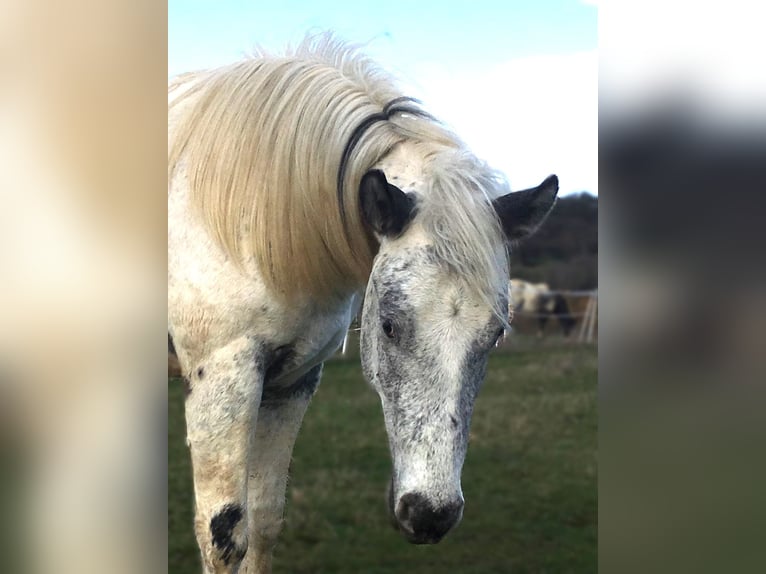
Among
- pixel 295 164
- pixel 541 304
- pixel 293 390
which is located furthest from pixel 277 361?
pixel 541 304

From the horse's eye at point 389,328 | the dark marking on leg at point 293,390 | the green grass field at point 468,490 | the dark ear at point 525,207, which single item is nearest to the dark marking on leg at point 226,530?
the dark marking on leg at point 293,390

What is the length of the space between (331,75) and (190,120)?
0.31 meters

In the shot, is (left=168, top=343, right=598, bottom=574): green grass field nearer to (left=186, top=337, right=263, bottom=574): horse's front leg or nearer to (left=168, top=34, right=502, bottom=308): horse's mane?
(left=186, top=337, right=263, bottom=574): horse's front leg

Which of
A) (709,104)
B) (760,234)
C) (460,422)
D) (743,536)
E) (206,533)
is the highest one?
(709,104)

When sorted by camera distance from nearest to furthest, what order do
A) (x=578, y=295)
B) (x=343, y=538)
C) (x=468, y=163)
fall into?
(x=468, y=163)
(x=343, y=538)
(x=578, y=295)

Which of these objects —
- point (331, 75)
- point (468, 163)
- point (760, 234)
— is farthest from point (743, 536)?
point (331, 75)

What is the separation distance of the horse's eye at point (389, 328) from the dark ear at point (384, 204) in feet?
0.52

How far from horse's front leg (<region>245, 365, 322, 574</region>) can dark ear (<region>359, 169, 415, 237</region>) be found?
2.12 feet

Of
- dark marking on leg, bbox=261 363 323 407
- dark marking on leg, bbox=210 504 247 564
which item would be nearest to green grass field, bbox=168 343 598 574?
dark marking on leg, bbox=261 363 323 407

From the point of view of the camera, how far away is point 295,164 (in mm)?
1479

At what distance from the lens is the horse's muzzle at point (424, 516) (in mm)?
1212

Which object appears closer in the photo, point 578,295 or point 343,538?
point 343,538

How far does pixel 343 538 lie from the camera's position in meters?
3.52

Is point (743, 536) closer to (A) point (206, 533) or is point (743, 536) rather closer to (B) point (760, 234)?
(B) point (760, 234)
